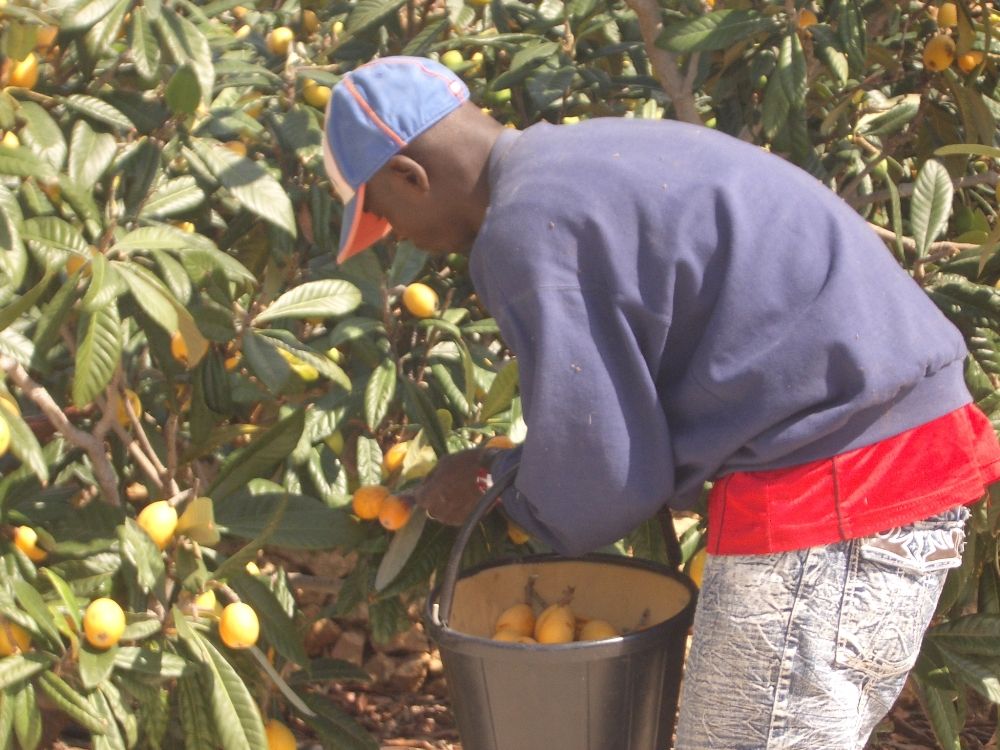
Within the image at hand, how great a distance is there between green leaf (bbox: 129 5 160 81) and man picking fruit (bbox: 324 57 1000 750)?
1.78ft

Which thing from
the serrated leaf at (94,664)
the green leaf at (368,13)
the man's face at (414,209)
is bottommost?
the serrated leaf at (94,664)

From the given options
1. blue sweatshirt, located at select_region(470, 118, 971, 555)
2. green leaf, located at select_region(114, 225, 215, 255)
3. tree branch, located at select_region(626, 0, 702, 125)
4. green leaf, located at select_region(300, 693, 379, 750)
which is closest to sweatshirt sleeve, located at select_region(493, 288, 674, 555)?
blue sweatshirt, located at select_region(470, 118, 971, 555)

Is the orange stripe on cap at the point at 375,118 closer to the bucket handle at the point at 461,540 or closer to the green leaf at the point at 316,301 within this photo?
the bucket handle at the point at 461,540

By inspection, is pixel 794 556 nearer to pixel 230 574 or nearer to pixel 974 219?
pixel 230 574

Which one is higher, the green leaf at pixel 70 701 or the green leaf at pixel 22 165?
the green leaf at pixel 22 165

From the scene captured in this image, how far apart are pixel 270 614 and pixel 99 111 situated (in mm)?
817

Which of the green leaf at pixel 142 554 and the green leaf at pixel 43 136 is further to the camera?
the green leaf at pixel 43 136

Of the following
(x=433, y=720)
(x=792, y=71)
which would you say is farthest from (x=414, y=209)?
(x=433, y=720)

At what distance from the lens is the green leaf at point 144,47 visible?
7.16ft

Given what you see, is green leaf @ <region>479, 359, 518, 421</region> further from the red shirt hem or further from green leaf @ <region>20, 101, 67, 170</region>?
green leaf @ <region>20, 101, 67, 170</region>

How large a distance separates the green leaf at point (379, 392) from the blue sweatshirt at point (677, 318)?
651 mm

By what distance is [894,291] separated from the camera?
1.66 m

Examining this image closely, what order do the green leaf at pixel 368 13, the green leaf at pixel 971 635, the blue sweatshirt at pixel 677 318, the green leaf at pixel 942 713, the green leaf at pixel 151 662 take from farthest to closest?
the green leaf at pixel 368 13, the green leaf at pixel 942 713, the green leaf at pixel 971 635, the green leaf at pixel 151 662, the blue sweatshirt at pixel 677 318

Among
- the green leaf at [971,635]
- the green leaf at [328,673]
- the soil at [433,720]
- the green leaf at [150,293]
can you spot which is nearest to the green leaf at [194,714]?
the green leaf at [328,673]
